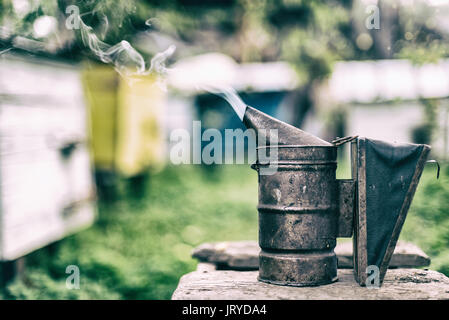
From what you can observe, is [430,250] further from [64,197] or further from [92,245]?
[64,197]

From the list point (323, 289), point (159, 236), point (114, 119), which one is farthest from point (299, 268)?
point (114, 119)

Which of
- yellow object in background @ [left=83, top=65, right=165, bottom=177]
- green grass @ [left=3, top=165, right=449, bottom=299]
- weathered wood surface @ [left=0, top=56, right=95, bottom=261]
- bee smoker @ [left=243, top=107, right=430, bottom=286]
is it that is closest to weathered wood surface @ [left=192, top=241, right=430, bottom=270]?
green grass @ [left=3, top=165, right=449, bottom=299]

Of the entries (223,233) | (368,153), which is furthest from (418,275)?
(223,233)

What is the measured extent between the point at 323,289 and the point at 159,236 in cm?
626

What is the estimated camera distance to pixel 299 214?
13.4ft

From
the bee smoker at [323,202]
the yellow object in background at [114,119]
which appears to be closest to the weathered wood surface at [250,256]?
the bee smoker at [323,202]

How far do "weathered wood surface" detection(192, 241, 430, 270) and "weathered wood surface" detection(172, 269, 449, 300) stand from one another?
526mm

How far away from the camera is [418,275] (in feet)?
14.6

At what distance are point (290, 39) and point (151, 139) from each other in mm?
6379

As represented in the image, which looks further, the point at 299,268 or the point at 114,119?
the point at 114,119

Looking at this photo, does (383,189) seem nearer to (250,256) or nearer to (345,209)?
(345,209)

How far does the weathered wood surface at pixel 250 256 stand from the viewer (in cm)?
511

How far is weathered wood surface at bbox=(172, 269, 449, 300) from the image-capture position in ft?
12.7

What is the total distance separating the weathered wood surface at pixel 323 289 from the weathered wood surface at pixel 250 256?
0.53 m
